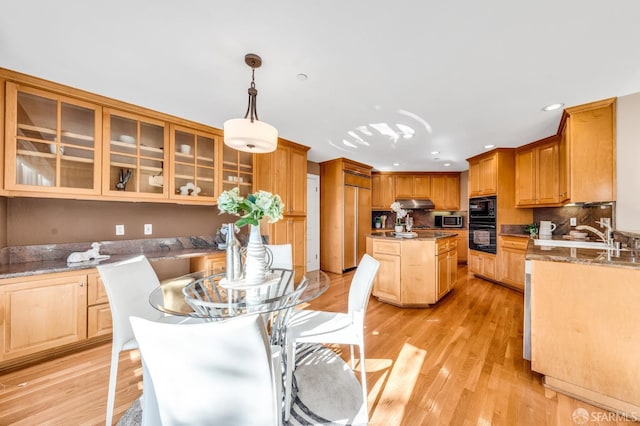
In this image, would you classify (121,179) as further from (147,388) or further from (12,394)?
(147,388)

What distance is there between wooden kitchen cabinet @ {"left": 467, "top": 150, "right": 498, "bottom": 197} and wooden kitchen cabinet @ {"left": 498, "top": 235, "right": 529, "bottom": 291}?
853 mm

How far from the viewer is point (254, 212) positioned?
1.52 meters

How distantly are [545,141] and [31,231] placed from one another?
623 centimetres

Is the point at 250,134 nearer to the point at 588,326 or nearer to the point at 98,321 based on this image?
the point at 98,321

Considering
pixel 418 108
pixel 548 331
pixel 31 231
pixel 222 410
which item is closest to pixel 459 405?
pixel 548 331

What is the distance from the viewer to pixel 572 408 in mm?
1509

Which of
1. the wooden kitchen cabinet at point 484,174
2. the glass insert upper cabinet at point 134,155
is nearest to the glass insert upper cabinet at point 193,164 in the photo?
the glass insert upper cabinet at point 134,155

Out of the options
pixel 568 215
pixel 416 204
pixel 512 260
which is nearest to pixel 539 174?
pixel 568 215

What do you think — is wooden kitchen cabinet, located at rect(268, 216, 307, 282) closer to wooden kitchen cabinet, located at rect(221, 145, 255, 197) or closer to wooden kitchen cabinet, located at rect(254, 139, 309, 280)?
wooden kitchen cabinet, located at rect(254, 139, 309, 280)

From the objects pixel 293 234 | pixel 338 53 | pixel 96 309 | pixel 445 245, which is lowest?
pixel 96 309

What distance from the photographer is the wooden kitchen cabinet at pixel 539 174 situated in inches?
140

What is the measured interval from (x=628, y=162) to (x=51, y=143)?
5.21 metres

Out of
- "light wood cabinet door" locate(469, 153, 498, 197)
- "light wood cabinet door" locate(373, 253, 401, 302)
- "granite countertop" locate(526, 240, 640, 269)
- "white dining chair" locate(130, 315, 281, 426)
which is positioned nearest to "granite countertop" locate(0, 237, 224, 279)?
"white dining chair" locate(130, 315, 281, 426)

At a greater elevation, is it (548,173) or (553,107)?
(553,107)
